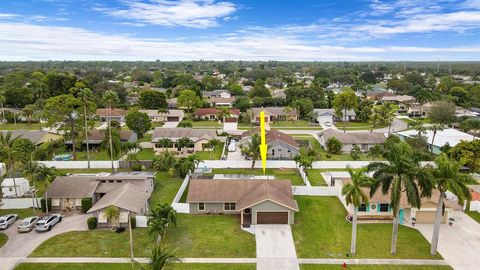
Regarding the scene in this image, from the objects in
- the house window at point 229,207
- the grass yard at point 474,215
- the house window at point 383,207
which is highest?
the house window at point 383,207

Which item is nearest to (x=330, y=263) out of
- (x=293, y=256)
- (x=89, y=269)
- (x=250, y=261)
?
(x=293, y=256)

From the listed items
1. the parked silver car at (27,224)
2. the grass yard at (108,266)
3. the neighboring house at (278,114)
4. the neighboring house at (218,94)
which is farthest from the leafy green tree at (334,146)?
the neighboring house at (218,94)

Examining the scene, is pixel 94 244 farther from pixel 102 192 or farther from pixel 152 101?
pixel 152 101

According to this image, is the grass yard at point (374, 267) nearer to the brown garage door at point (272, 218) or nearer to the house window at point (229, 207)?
the brown garage door at point (272, 218)

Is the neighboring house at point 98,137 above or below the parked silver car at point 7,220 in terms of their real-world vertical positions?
above

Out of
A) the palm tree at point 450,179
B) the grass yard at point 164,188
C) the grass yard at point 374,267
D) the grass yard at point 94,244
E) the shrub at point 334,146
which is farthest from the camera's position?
the shrub at point 334,146

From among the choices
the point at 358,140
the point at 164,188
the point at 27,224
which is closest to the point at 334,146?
the point at 358,140

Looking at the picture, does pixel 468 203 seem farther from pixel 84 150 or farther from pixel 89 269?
pixel 84 150
